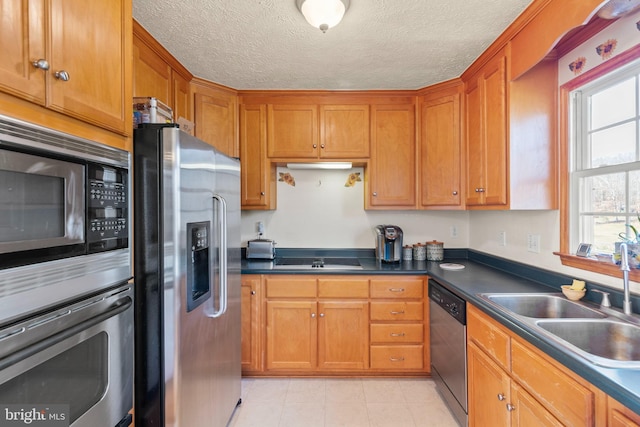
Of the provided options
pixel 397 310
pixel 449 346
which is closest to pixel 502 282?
pixel 449 346

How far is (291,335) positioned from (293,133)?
1675mm

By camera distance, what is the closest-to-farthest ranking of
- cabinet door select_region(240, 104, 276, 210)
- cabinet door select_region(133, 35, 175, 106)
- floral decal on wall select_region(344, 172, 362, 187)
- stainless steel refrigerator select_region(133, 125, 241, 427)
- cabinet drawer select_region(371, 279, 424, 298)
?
stainless steel refrigerator select_region(133, 125, 241, 427) → cabinet door select_region(133, 35, 175, 106) → cabinet drawer select_region(371, 279, 424, 298) → cabinet door select_region(240, 104, 276, 210) → floral decal on wall select_region(344, 172, 362, 187)

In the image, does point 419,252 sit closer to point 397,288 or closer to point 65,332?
point 397,288

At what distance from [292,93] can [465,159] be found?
153 centimetres

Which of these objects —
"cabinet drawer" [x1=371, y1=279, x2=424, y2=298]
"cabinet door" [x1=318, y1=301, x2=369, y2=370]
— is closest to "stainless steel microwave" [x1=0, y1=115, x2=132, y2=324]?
"cabinet door" [x1=318, y1=301, x2=369, y2=370]

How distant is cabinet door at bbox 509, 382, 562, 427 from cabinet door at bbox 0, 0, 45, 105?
186 centimetres

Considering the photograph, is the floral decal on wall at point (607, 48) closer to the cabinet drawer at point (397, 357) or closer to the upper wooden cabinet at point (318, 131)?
the upper wooden cabinet at point (318, 131)

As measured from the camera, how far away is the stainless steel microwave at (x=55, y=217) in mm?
652

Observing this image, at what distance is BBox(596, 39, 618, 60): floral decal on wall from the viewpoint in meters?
1.37

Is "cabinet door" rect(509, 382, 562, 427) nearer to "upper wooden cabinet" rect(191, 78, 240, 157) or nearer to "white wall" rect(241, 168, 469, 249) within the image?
"white wall" rect(241, 168, 469, 249)

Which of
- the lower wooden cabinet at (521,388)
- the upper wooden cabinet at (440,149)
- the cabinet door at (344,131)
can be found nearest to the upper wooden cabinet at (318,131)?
the cabinet door at (344,131)

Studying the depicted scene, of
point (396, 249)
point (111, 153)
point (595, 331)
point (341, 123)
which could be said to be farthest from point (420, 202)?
point (111, 153)

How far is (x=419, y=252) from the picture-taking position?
Answer: 2.71 metres

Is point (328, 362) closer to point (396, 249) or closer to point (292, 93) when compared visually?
point (396, 249)
